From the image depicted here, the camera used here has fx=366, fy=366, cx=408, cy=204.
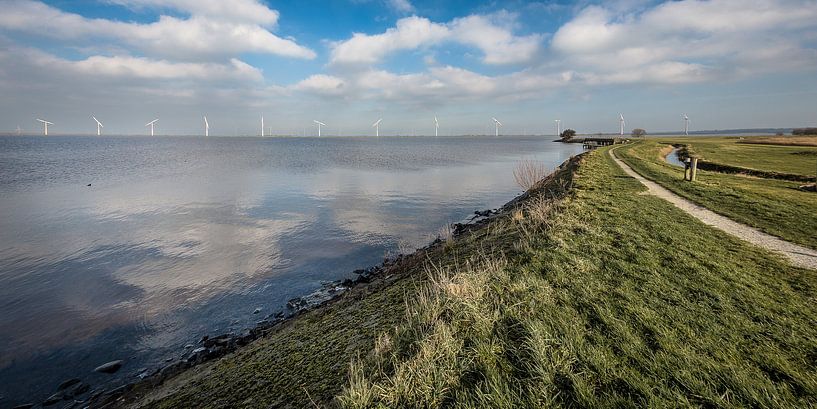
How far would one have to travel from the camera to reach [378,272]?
14641 mm

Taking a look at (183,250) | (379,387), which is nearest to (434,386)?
(379,387)

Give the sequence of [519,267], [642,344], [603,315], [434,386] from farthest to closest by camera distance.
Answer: [519,267]
[603,315]
[642,344]
[434,386]

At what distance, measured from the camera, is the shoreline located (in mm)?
8461

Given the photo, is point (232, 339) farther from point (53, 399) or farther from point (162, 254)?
point (162, 254)

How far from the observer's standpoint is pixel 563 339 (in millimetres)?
5531

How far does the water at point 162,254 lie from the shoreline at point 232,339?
0.39 meters

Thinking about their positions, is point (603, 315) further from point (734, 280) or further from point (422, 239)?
point (422, 239)

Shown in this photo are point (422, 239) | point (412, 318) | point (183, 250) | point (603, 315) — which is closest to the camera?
point (603, 315)

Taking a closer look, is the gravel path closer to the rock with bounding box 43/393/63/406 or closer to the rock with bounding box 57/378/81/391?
the rock with bounding box 43/393/63/406

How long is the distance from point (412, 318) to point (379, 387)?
2.19 m

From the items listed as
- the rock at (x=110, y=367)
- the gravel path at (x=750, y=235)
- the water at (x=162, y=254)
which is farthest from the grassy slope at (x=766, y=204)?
the rock at (x=110, y=367)

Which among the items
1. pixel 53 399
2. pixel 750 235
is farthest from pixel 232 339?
pixel 750 235

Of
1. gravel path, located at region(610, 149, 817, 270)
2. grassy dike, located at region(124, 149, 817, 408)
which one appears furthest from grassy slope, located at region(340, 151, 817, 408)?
gravel path, located at region(610, 149, 817, 270)

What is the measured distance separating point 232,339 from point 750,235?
16020 mm
